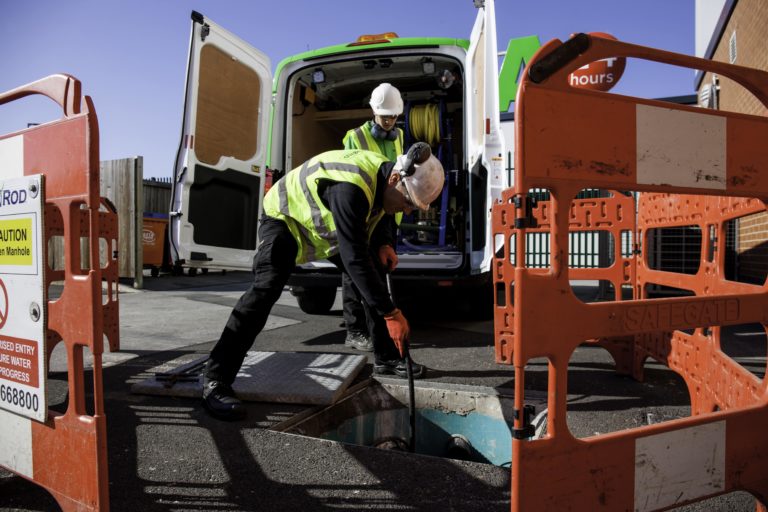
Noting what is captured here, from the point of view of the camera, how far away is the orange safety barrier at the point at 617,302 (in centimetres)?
131

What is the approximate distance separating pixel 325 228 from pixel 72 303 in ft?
4.58

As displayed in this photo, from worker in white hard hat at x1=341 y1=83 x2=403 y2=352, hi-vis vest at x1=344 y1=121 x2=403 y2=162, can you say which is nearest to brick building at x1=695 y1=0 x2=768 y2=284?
worker in white hard hat at x1=341 y1=83 x2=403 y2=352

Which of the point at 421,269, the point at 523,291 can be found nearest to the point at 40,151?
the point at 523,291

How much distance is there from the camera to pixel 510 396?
2.82 meters

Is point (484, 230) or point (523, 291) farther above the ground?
point (484, 230)

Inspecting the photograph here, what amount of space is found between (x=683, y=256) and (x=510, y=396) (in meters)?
4.65

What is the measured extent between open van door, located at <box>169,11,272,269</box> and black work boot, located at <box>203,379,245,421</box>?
65.3 inches

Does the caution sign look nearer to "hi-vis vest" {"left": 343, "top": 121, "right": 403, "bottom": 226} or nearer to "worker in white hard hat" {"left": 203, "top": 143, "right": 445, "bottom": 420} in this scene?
"worker in white hard hat" {"left": 203, "top": 143, "right": 445, "bottom": 420}

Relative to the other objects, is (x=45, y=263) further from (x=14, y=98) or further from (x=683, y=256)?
(x=683, y=256)

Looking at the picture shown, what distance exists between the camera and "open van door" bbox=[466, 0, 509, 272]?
4117 mm

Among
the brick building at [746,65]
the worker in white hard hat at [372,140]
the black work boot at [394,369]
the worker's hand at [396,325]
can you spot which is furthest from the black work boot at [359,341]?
the brick building at [746,65]

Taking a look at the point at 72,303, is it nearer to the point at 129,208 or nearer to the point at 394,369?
the point at 394,369

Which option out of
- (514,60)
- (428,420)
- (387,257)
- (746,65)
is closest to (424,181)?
(387,257)

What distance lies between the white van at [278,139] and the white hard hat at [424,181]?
75.0 inches
